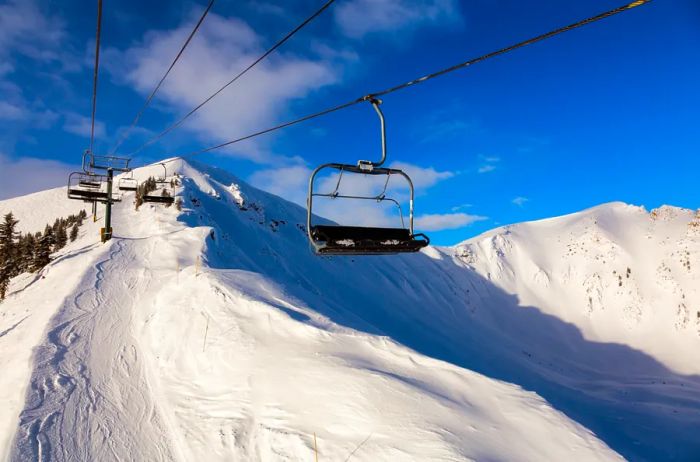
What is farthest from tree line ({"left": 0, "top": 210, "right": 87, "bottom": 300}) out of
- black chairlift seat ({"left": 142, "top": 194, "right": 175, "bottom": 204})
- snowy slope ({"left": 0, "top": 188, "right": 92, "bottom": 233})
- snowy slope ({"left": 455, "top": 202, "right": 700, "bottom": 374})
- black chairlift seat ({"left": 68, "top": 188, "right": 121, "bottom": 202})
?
snowy slope ({"left": 455, "top": 202, "right": 700, "bottom": 374})

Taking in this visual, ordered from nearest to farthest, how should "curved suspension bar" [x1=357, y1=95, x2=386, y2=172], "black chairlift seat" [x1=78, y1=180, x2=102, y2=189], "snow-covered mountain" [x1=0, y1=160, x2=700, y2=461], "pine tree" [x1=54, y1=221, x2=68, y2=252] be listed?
"curved suspension bar" [x1=357, y1=95, x2=386, y2=172]
"snow-covered mountain" [x1=0, y1=160, x2=700, y2=461]
"black chairlift seat" [x1=78, y1=180, x2=102, y2=189]
"pine tree" [x1=54, y1=221, x2=68, y2=252]

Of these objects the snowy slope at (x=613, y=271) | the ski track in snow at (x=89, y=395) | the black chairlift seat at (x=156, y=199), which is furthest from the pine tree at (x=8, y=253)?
the snowy slope at (x=613, y=271)

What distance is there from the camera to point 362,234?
21.7 feet

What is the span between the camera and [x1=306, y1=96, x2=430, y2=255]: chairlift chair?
604 cm

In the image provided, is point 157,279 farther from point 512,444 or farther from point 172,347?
point 512,444

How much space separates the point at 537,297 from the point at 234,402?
55237 millimetres

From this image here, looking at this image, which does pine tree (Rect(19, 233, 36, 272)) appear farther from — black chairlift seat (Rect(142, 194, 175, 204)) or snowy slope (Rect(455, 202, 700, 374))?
snowy slope (Rect(455, 202, 700, 374))

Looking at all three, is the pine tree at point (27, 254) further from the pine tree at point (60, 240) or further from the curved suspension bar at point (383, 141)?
the curved suspension bar at point (383, 141)

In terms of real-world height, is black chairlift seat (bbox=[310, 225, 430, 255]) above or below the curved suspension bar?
below

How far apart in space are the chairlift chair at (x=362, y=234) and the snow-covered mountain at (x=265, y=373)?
3.97m

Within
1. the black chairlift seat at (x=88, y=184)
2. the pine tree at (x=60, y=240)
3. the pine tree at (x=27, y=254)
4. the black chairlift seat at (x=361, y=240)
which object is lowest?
the pine tree at (x=27, y=254)

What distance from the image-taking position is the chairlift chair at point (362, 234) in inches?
238

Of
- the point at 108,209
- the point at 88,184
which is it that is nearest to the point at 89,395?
the point at 88,184

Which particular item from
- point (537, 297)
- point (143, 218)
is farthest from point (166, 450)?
point (537, 297)
